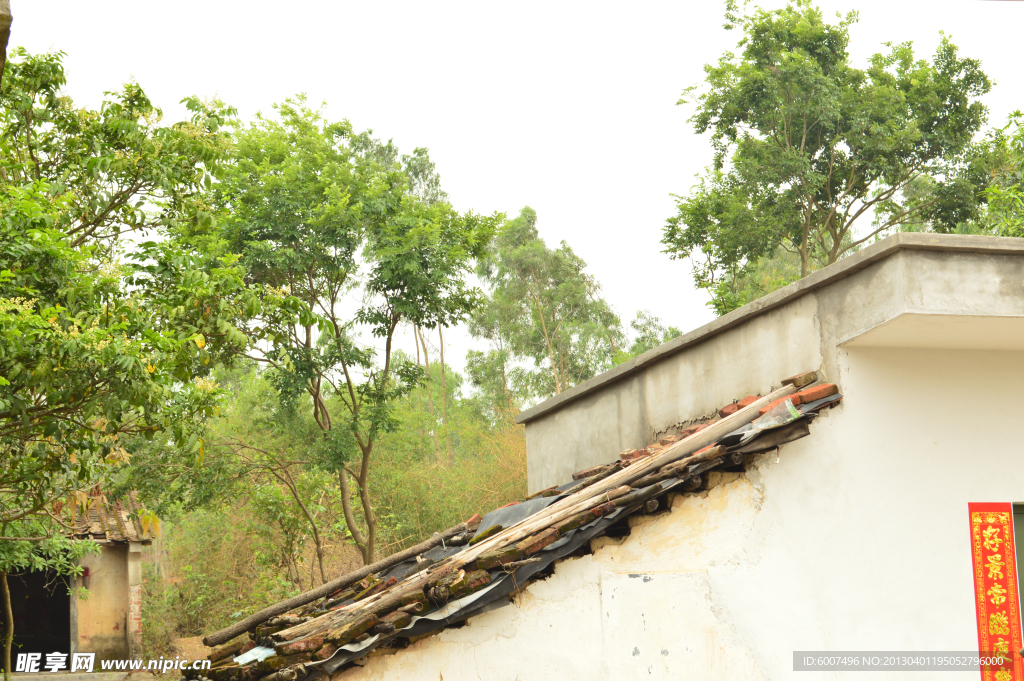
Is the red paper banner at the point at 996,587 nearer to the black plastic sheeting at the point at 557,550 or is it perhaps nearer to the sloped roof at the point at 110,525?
the black plastic sheeting at the point at 557,550

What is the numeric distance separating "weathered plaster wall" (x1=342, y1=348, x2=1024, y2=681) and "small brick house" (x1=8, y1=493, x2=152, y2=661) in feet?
33.5

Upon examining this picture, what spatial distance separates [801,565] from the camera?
3.88 m

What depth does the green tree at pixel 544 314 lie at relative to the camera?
927 inches

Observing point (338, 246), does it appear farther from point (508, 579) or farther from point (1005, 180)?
point (1005, 180)

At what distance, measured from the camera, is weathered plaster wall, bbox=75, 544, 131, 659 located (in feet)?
39.4

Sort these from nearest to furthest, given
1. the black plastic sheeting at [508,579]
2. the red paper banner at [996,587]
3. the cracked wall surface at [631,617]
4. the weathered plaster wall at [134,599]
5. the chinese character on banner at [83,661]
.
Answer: the black plastic sheeting at [508,579]
the cracked wall surface at [631,617]
the red paper banner at [996,587]
the chinese character on banner at [83,661]
the weathered plaster wall at [134,599]

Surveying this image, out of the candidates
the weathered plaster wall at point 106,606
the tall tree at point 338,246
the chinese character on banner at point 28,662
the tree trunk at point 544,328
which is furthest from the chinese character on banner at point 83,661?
the tree trunk at point 544,328

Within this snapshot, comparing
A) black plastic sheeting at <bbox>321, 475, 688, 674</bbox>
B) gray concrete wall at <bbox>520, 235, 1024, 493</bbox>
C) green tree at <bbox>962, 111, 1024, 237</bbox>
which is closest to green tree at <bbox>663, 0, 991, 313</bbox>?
green tree at <bbox>962, 111, 1024, 237</bbox>

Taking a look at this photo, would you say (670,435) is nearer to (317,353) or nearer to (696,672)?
(696,672)

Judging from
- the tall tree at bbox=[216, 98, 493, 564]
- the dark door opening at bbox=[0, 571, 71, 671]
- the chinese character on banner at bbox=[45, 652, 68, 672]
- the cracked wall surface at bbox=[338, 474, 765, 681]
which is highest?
the tall tree at bbox=[216, 98, 493, 564]

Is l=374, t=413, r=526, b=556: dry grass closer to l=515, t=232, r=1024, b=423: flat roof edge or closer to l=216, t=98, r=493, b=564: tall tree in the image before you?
l=216, t=98, r=493, b=564: tall tree

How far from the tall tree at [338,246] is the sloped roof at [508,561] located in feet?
23.2

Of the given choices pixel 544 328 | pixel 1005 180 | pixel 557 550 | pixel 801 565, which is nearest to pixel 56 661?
pixel 557 550

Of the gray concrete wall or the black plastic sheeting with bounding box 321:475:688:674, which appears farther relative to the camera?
the gray concrete wall
